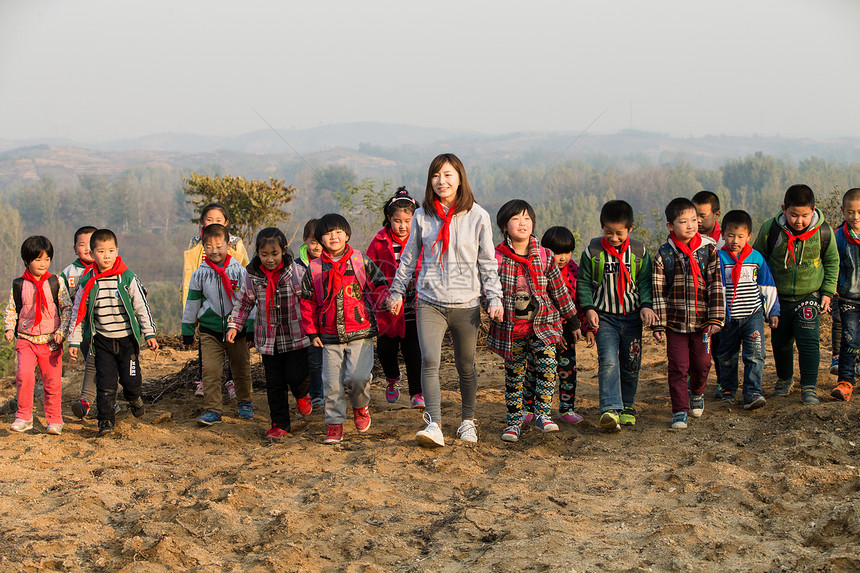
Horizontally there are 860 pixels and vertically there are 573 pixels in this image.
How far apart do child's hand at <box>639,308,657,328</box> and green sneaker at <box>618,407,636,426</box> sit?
2.69ft

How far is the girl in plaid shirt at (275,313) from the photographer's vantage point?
5.69m

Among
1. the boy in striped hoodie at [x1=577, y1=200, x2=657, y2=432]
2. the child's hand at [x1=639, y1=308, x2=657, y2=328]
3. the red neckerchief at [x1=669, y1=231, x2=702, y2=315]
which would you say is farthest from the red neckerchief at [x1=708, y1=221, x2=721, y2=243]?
the child's hand at [x1=639, y1=308, x2=657, y2=328]

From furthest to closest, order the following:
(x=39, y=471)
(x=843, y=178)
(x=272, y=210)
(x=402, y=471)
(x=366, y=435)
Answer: (x=843, y=178) → (x=272, y=210) → (x=366, y=435) → (x=39, y=471) → (x=402, y=471)

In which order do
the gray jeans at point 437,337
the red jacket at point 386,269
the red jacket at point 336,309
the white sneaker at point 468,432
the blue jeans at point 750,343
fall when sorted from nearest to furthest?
the gray jeans at point 437,337
the white sneaker at point 468,432
the red jacket at point 336,309
the blue jeans at point 750,343
the red jacket at point 386,269

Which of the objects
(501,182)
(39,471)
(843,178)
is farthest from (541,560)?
(501,182)

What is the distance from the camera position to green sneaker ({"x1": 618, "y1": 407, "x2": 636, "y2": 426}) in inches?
225

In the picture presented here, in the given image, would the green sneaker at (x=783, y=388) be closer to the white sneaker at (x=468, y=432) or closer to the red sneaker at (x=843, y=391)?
the red sneaker at (x=843, y=391)

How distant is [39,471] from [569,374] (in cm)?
410

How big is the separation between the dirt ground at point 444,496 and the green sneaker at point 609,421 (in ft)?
0.30

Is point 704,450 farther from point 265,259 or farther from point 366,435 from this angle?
point 265,259

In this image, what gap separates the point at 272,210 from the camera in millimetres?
15086

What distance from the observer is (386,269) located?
6230 millimetres

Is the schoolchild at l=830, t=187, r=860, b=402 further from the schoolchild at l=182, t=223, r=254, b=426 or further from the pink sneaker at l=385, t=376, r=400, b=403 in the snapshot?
the schoolchild at l=182, t=223, r=254, b=426

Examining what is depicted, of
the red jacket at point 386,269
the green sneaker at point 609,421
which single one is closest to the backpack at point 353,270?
the red jacket at point 386,269
